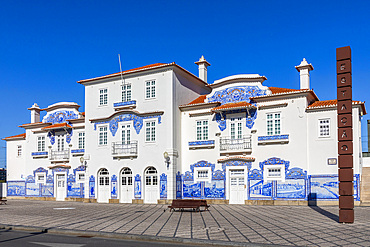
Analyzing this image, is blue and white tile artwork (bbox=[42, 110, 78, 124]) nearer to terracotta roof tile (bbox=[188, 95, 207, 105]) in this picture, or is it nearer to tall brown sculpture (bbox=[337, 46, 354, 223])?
terracotta roof tile (bbox=[188, 95, 207, 105])

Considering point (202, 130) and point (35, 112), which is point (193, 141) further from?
point (35, 112)

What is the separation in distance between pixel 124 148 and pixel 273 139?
36.5 feet

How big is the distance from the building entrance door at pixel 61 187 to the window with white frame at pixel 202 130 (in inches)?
519

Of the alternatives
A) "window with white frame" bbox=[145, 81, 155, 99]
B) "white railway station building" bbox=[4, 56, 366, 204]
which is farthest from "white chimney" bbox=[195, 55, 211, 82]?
"window with white frame" bbox=[145, 81, 155, 99]

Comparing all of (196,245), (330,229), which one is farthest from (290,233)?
(196,245)

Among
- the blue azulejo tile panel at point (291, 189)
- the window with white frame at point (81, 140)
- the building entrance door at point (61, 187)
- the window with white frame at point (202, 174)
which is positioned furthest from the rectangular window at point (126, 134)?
the blue azulejo tile panel at point (291, 189)

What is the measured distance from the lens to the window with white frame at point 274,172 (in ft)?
85.5

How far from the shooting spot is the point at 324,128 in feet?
82.8

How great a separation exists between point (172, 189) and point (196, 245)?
17.5 m

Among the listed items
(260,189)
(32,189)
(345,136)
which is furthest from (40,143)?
(345,136)

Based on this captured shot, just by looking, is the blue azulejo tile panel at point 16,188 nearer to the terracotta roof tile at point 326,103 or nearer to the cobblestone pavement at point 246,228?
the cobblestone pavement at point 246,228

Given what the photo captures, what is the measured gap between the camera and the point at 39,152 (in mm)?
36625

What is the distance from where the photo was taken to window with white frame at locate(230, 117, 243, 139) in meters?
27.8

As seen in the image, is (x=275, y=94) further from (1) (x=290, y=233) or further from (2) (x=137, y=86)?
(1) (x=290, y=233)
